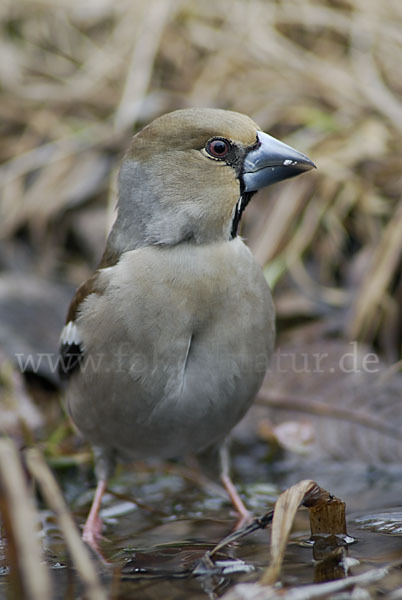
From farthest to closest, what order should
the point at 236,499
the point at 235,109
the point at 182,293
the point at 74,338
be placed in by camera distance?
the point at 235,109 < the point at 236,499 < the point at 74,338 < the point at 182,293

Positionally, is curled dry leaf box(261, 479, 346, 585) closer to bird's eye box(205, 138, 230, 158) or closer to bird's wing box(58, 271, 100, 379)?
bird's wing box(58, 271, 100, 379)

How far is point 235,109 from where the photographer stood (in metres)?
5.86

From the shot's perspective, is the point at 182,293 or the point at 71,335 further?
the point at 71,335

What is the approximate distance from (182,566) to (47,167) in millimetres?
4071

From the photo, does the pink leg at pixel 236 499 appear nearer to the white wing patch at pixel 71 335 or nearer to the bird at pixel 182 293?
the bird at pixel 182 293

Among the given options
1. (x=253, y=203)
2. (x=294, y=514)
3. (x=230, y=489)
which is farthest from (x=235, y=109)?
(x=294, y=514)

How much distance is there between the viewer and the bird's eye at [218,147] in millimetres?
3168

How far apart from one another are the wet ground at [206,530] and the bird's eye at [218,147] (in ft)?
4.71

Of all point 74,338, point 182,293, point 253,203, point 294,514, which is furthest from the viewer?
point 253,203

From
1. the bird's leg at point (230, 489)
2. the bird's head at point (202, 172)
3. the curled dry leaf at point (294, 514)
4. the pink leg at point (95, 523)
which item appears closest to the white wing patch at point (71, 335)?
the bird's head at point (202, 172)

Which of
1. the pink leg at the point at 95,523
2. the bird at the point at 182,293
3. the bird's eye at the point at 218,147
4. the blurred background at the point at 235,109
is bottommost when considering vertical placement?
the pink leg at the point at 95,523

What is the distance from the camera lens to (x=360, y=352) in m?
4.23

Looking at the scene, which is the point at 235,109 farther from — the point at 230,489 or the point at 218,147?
the point at 230,489

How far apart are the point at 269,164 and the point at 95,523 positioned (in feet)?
5.52
